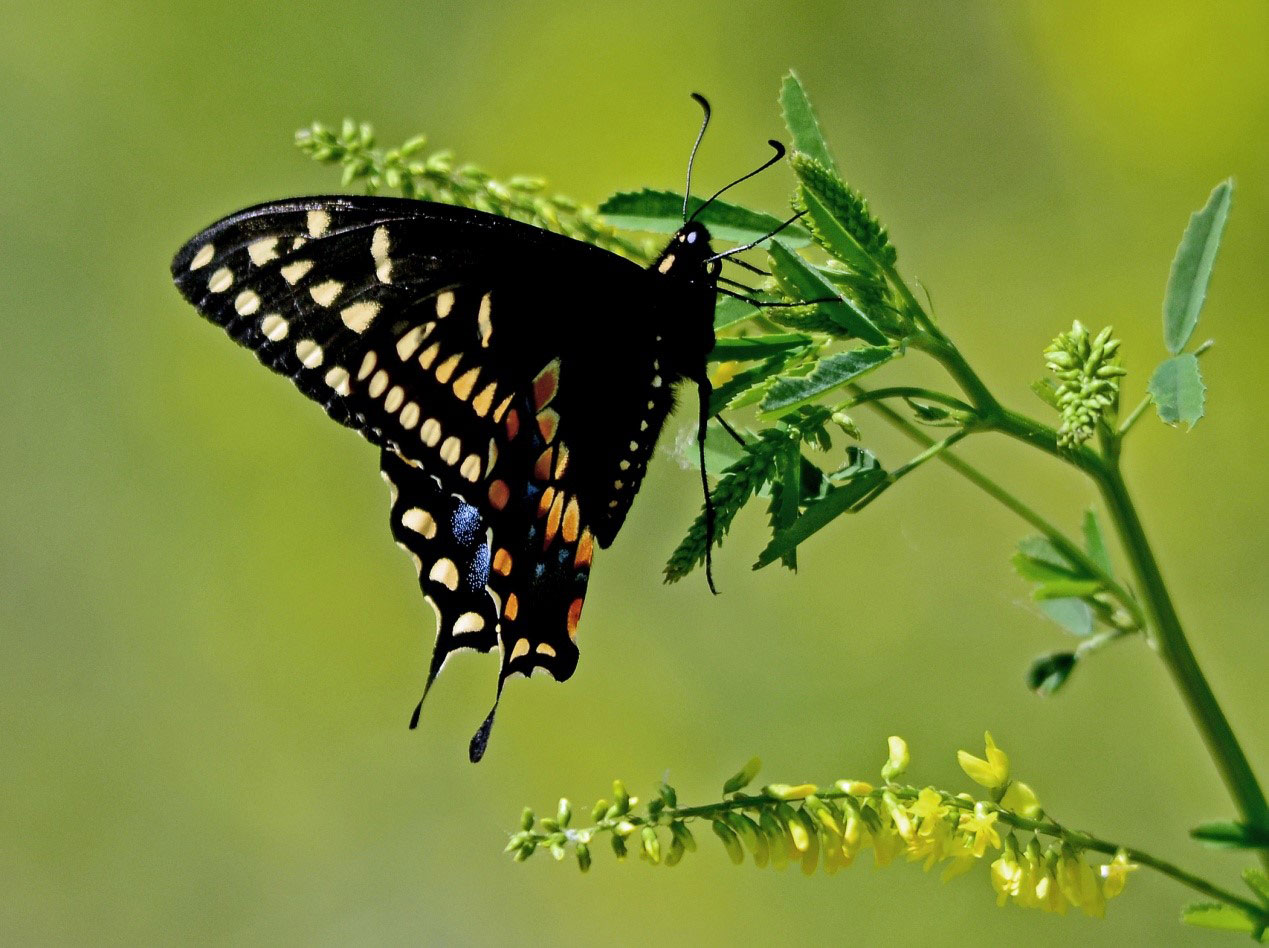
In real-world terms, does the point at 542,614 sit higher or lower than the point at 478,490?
lower

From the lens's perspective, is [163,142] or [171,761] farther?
[163,142]

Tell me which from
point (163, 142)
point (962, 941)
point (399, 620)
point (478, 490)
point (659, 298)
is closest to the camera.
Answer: point (659, 298)

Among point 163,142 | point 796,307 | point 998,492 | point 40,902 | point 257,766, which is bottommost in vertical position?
point 40,902

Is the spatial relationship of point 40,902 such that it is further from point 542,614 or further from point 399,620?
point 542,614

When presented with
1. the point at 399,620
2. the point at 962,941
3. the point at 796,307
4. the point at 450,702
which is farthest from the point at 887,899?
the point at 796,307
